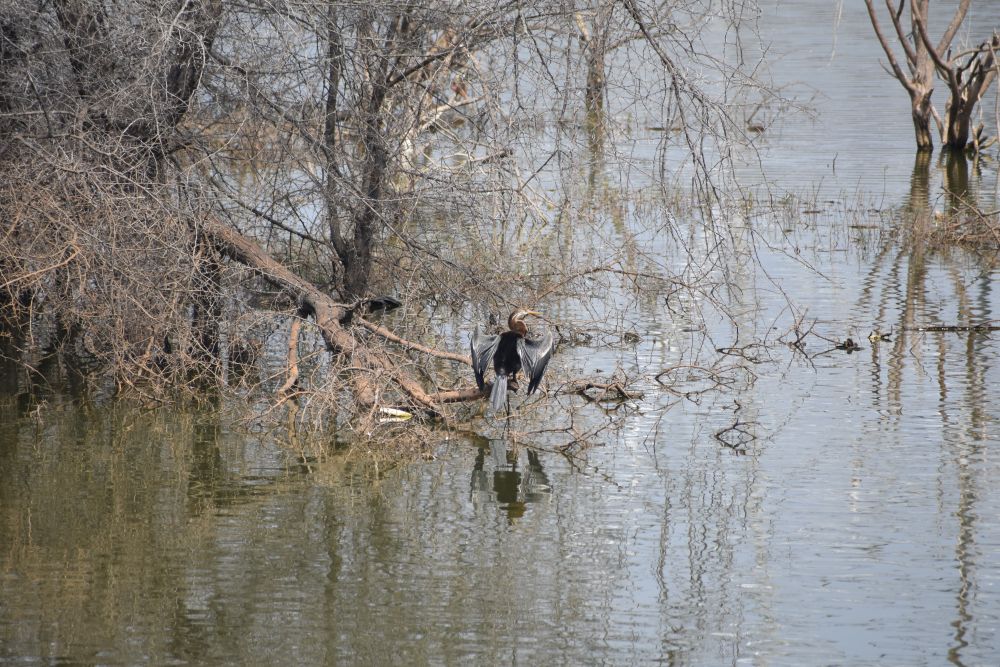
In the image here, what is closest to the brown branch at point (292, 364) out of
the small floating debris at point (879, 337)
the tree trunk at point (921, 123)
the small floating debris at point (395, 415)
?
the small floating debris at point (395, 415)

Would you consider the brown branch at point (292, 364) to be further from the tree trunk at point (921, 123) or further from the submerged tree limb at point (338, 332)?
the tree trunk at point (921, 123)

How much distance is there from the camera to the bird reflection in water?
7.04m

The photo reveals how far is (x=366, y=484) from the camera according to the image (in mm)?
7266

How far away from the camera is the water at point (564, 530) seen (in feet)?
17.5

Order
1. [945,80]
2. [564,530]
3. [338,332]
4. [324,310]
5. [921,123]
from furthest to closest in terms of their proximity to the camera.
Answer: [921,123] < [945,80] < [324,310] < [338,332] < [564,530]

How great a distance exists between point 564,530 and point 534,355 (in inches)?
48.0

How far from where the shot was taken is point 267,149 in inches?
373

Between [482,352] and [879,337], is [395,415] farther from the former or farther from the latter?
[879,337]

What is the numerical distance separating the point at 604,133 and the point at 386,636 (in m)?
4.25

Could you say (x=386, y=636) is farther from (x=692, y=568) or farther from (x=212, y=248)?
(x=212, y=248)

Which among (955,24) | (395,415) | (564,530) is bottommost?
(564,530)

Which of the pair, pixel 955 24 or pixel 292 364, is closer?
pixel 292 364

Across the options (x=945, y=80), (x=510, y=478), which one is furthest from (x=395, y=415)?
(x=945, y=80)

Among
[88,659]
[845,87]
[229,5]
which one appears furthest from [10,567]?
[845,87]
